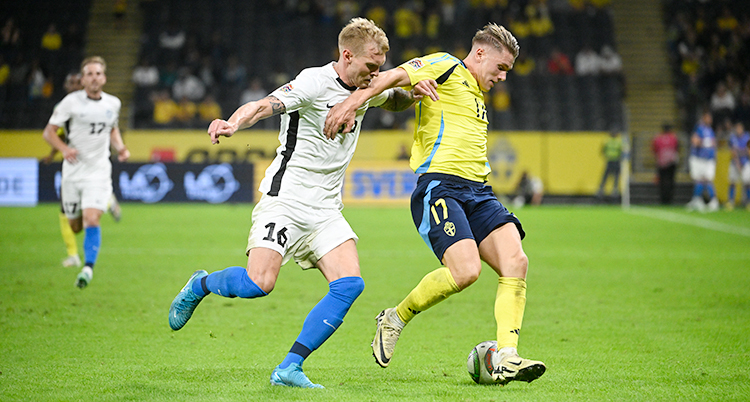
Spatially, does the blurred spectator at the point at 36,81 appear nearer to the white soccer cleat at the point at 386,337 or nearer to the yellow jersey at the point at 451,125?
the yellow jersey at the point at 451,125

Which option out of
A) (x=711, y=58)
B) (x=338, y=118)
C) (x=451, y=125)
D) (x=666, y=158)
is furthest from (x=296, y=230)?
(x=711, y=58)

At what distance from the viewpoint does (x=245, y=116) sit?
4.18 m

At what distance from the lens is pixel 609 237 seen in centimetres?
1400

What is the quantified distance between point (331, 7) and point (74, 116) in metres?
21.1

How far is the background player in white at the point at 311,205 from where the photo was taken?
177 inches

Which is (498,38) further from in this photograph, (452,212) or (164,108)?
(164,108)

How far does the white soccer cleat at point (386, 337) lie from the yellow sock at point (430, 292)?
6cm

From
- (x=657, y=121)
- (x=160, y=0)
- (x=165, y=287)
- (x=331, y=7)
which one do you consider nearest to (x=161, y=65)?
(x=160, y=0)

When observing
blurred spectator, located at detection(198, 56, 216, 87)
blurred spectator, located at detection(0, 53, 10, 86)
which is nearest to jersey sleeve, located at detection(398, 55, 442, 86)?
blurred spectator, located at detection(198, 56, 216, 87)

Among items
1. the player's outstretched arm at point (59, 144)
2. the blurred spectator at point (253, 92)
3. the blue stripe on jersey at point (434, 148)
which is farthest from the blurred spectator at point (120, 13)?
the blue stripe on jersey at point (434, 148)

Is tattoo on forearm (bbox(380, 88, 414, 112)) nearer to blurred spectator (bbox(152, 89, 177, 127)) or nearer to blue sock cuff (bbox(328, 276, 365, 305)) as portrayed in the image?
blue sock cuff (bbox(328, 276, 365, 305))

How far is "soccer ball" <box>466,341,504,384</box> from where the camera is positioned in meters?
4.53

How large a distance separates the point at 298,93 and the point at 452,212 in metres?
1.19

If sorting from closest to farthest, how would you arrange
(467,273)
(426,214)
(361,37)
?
(361,37) → (467,273) → (426,214)
